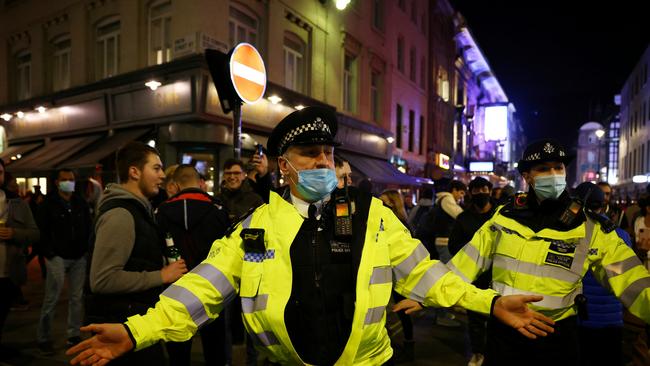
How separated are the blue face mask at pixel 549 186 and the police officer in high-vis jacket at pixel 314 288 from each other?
5.11 feet

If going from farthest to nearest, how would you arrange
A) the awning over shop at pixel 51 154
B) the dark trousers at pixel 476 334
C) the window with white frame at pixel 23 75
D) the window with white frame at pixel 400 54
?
1. the window with white frame at pixel 400 54
2. the window with white frame at pixel 23 75
3. the awning over shop at pixel 51 154
4. the dark trousers at pixel 476 334

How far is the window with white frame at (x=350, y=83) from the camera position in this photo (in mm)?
18875

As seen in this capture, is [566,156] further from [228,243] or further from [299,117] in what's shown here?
[228,243]

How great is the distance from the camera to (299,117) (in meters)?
2.13

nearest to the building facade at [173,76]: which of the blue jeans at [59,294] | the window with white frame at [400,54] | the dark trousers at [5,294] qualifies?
the window with white frame at [400,54]

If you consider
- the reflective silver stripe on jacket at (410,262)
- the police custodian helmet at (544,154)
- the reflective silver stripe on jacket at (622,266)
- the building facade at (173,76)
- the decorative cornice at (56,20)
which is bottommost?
the reflective silver stripe on jacket at (622,266)

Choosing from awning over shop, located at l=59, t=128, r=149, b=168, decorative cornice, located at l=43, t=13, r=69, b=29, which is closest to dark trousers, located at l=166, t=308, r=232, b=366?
awning over shop, located at l=59, t=128, r=149, b=168

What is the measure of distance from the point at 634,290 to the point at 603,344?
1.38 meters

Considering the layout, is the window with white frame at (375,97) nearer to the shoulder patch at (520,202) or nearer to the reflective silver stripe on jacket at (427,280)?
the shoulder patch at (520,202)

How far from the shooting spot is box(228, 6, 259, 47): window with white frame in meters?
12.6

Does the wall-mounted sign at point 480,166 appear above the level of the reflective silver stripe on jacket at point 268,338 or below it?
above

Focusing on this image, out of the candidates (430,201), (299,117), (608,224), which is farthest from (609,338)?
(430,201)

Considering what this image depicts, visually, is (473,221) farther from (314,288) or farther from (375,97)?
(375,97)

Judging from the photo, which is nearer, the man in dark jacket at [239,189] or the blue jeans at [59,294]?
the man in dark jacket at [239,189]
